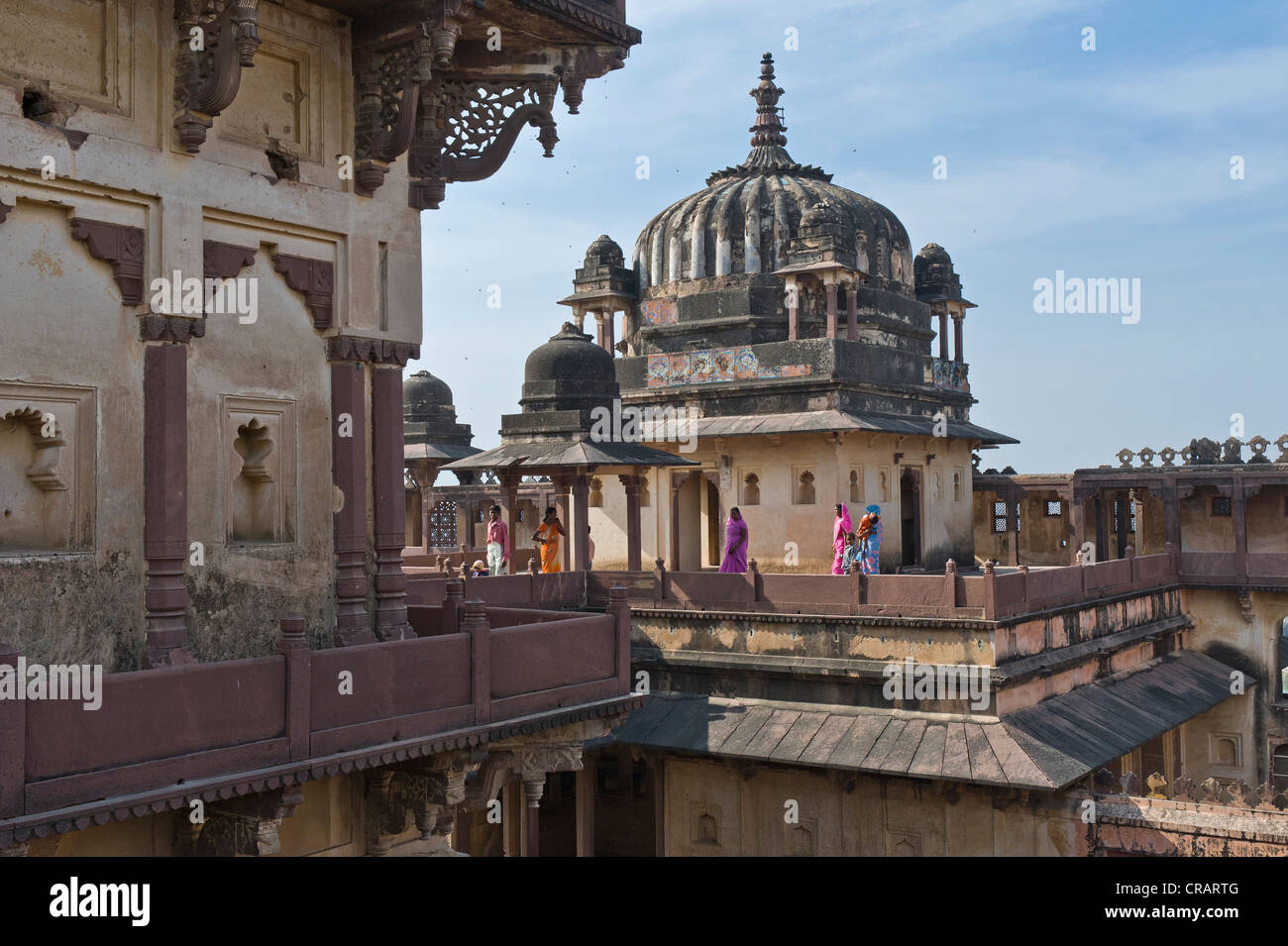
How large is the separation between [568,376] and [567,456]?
306cm

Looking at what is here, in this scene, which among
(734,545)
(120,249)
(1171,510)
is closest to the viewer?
(120,249)

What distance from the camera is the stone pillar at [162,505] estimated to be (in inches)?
312

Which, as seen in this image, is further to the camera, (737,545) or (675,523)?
(675,523)

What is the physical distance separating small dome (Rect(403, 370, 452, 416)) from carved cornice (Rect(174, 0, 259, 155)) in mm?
22234

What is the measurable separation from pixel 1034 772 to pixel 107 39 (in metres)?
12.4

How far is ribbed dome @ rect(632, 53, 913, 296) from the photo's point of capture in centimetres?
2584

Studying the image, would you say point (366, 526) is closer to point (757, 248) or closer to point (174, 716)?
point (174, 716)

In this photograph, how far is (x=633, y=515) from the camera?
20766 mm

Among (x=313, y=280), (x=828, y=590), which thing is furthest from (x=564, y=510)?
(x=313, y=280)

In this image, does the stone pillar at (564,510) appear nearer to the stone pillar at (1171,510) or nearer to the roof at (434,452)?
the roof at (434,452)

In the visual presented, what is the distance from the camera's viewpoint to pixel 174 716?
6.73 m

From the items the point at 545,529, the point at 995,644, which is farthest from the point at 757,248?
the point at 995,644

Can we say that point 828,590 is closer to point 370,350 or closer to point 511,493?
point 511,493

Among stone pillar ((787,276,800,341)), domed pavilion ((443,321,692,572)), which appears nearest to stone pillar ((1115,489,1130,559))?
stone pillar ((787,276,800,341))
